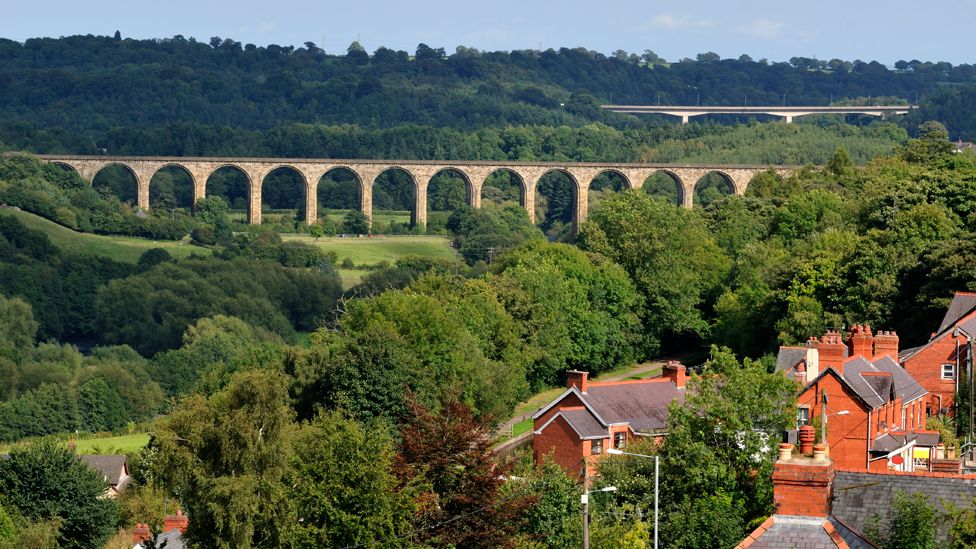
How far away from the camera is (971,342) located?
128ft

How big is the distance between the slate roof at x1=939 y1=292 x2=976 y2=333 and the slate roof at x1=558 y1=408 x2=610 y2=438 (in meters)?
8.65

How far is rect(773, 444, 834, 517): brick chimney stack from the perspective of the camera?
17.5 metres

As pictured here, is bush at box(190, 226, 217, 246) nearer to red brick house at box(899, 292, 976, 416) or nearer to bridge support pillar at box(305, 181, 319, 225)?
bridge support pillar at box(305, 181, 319, 225)

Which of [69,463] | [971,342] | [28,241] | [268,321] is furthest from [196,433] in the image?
[28,241]

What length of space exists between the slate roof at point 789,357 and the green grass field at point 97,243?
3529 inches

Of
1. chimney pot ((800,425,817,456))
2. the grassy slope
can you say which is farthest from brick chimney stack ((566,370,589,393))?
the grassy slope

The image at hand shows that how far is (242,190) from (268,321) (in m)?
66.0

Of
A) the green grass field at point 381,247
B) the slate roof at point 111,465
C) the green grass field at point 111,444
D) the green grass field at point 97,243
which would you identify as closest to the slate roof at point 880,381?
the slate roof at point 111,465

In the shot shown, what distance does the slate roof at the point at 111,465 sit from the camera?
52888 millimetres

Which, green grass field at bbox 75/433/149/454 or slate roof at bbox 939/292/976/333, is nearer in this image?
slate roof at bbox 939/292/976/333

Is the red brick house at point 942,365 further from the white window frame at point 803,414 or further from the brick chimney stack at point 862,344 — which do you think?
the white window frame at point 803,414

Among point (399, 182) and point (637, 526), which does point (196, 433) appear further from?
point (399, 182)

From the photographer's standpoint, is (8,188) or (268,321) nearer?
(268,321)

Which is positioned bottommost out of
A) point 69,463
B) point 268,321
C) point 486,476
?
point 268,321
